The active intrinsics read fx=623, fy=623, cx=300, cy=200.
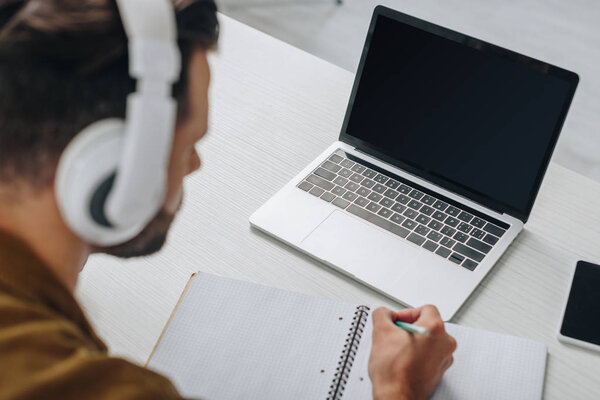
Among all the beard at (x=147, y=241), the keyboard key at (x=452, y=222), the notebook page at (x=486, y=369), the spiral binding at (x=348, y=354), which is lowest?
the spiral binding at (x=348, y=354)

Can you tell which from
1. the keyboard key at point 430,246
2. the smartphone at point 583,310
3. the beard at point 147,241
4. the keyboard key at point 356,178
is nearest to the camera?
the beard at point 147,241

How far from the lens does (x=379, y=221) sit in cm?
95

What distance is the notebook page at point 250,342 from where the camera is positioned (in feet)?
2.49

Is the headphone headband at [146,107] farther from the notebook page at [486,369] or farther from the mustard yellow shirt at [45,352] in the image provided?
the notebook page at [486,369]

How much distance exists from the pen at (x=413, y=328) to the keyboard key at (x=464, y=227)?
22 centimetres

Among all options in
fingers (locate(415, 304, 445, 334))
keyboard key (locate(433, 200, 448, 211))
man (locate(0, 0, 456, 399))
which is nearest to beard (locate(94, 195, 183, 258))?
man (locate(0, 0, 456, 399))

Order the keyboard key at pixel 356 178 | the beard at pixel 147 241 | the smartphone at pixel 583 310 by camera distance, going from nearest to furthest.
A: the beard at pixel 147 241, the smartphone at pixel 583 310, the keyboard key at pixel 356 178

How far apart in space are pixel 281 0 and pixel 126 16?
264 centimetres

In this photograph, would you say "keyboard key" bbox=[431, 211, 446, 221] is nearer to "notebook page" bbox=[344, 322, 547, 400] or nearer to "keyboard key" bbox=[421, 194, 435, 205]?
"keyboard key" bbox=[421, 194, 435, 205]

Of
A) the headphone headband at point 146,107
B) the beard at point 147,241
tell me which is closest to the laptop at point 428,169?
the beard at point 147,241

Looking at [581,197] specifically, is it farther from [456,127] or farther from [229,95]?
[229,95]

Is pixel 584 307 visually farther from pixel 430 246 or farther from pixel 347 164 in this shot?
pixel 347 164

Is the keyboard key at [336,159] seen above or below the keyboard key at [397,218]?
above

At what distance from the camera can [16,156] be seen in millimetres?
547
